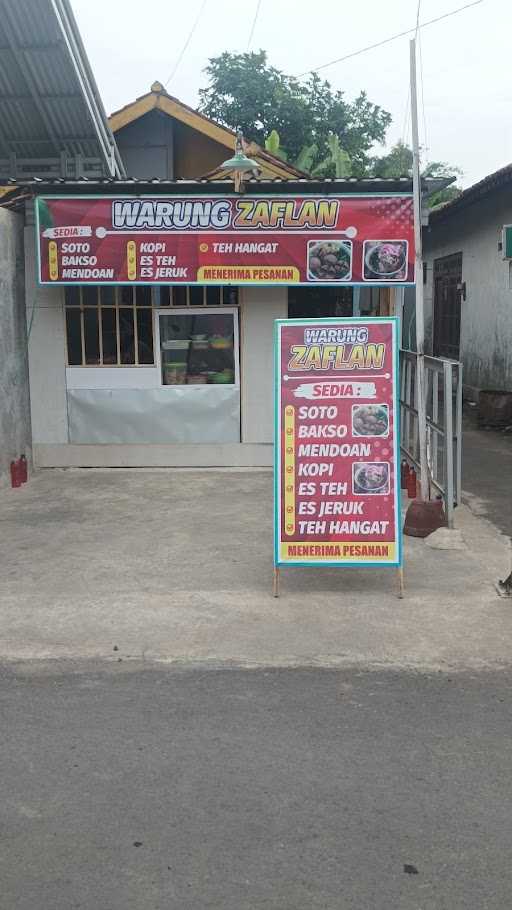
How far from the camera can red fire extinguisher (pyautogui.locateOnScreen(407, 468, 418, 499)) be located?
9312 millimetres

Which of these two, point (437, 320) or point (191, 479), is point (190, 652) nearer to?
point (191, 479)

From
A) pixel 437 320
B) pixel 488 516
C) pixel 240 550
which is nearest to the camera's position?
pixel 240 550

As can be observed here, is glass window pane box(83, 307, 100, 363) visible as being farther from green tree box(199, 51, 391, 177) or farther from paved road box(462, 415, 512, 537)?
green tree box(199, 51, 391, 177)

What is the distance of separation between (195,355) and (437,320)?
40.9 feet

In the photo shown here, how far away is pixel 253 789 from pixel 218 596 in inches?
101

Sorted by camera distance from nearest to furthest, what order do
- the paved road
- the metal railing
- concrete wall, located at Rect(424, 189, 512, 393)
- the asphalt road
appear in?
the asphalt road < the metal railing < the paved road < concrete wall, located at Rect(424, 189, 512, 393)

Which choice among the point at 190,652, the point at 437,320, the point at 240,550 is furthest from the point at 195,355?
the point at 437,320

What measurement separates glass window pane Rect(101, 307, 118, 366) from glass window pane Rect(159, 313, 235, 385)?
0.56 m

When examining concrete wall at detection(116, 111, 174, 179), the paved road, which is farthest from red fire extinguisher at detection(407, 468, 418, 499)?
concrete wall at detection(116, 111, 174, 179)

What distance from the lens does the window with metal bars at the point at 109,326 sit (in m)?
10.6

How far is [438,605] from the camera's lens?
19.5 ft

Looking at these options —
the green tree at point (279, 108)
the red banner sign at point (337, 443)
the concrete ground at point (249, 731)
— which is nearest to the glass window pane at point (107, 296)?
the concrete ground at point (249, 731)

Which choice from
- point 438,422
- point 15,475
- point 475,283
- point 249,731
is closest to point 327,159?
point 475,283

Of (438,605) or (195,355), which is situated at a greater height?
(195,355)
